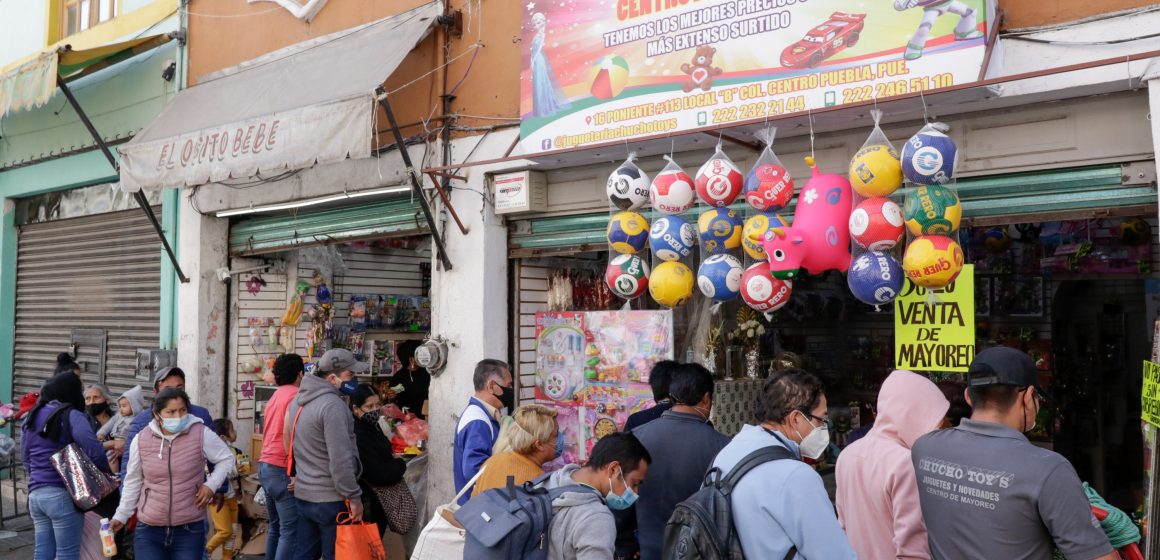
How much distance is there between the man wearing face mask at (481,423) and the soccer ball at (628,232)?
1.06m

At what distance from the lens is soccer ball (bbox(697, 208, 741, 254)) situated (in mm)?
5055

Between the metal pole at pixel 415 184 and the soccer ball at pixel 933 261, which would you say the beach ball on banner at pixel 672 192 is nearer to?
the soccer ball at pixel 933 261

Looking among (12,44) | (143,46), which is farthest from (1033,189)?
(12,44)

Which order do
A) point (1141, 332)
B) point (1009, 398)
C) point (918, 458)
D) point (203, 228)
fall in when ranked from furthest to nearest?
point (203, 228) → point (1141, 332) → point (918, 458) → point (1009, 398)

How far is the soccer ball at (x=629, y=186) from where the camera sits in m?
5.41

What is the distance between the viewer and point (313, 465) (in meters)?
5.56

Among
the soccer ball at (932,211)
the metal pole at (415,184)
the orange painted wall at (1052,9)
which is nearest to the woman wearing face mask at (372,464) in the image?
the metal pole at (415,184)

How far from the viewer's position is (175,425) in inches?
224

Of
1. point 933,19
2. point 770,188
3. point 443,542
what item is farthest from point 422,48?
point 443,542

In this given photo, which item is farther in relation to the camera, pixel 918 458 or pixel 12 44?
pixel 12 44

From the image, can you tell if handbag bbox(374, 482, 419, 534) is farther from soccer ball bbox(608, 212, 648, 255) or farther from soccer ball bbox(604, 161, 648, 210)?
soccer ball bbox(604, 161, 648, 210)

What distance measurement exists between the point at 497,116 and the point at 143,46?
5113 millimetres

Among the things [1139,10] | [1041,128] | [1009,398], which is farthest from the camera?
[1041,128]

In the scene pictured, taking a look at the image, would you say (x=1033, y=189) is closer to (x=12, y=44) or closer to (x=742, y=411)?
(x=742, y=411)
